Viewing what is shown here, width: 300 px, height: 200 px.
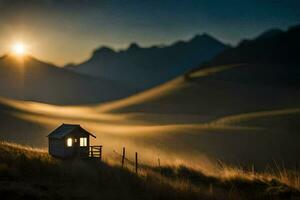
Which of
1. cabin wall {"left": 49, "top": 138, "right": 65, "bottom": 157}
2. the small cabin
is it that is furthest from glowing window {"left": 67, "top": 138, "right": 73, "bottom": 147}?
cabin wall {"left": 49, "top": 138, "right": 65, "bottom": 157}

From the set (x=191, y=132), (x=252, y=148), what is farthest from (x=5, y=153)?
(x=191, y=132)

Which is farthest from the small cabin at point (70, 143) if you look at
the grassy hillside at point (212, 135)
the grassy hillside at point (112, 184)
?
the grassy hillside at point (212, 135)

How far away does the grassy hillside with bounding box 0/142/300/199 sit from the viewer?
925 inches

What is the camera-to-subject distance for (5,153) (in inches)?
1323

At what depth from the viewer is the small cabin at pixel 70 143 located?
37.1 m

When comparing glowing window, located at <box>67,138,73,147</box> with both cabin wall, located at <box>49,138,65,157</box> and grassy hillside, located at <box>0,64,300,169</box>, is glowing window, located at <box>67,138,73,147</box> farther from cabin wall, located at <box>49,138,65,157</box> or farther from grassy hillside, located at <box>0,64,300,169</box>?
grassy hillside, located at <box>0,64,300,169</box>

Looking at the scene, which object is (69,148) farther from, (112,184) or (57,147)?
(112,184)

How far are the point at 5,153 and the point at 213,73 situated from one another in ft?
494

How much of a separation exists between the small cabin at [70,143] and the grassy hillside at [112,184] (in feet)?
9.88

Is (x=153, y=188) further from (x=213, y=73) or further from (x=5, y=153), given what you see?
(x=213, y=73)

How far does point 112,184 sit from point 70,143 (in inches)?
466

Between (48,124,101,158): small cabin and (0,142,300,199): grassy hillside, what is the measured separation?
9.88 feet

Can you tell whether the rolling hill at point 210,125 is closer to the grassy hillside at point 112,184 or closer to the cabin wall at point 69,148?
the cabin wall at point 69,148

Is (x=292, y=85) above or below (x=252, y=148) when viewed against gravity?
above
